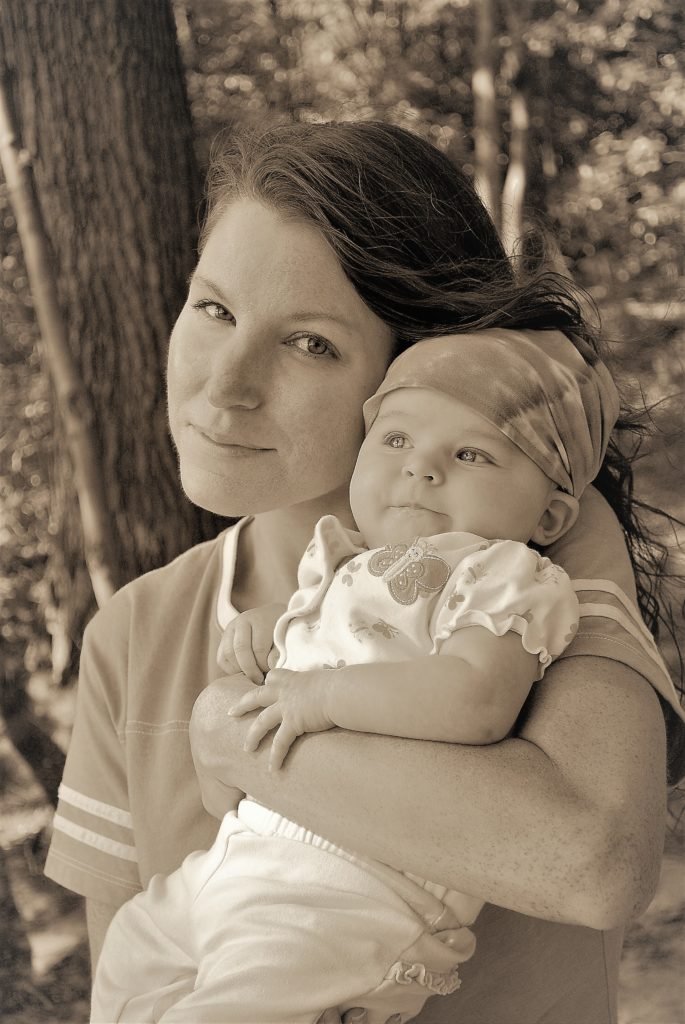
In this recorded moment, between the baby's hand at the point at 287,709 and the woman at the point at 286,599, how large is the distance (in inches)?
0.8

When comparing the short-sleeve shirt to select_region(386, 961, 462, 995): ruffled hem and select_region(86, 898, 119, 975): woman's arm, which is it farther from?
select_region(386, 961, 462, 995): ruffled hem

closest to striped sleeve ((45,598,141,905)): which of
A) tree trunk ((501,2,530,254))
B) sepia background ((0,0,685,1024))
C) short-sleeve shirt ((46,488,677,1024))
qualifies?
short-sleeve shirt ((46,488,677,1024))

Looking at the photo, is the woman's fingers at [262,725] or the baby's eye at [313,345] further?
the baby's eye at [313,345]

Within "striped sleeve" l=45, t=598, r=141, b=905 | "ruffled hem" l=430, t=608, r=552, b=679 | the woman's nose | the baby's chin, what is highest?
the woman's nose

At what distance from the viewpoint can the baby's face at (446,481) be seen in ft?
3.91

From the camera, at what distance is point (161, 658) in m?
1.55

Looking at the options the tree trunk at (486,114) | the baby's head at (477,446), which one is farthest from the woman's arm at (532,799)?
the tree trunk at (486,114)

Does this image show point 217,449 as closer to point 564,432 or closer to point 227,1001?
point 564,432

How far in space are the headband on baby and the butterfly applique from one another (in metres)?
0.18

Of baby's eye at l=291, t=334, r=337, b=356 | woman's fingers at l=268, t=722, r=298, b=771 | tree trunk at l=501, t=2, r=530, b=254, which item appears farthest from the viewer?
tree trunk at l=501, t=2, r=530, b=254

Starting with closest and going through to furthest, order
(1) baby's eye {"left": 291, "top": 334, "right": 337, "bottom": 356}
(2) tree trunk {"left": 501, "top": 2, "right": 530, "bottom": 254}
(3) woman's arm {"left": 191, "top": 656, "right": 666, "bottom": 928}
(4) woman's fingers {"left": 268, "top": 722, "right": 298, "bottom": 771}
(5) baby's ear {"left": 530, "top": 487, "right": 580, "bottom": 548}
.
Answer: (3) woman's arm {"left": 191, "top": 656, "right": 666, "bottom": 928}
(4) woman's fingers {"left": 268, "top": 722, "right": 298, "bottom": 771}
(5) baby's ear {"left": 530, "top": 487, "right": 580, "bottom": 548}
(1) baby's eye {"left": 291, "top": 334, "right": 337, "bottom": 356}
(2) tree trunk {"left": 501, "top": 2, "right": 530, "bottom": 254}

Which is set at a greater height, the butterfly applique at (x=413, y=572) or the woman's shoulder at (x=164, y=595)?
the butterfly applique at (x=413, y=572)

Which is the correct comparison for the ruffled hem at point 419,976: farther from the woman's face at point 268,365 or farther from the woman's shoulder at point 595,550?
the woman's face at point 268,365

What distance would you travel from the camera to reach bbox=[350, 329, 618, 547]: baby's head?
47.0 inches
